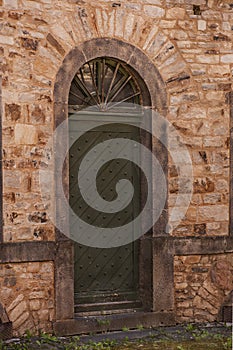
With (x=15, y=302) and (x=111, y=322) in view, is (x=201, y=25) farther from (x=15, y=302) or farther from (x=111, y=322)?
(x=15, y=302)

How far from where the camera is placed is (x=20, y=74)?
7000mm

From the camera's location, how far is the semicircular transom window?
755 cm

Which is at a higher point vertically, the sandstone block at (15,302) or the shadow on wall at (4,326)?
the sandstone block at (15,302)

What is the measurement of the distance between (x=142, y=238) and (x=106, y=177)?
2.85 feet

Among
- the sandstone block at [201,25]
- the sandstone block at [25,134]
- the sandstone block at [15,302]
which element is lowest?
the sandstone block at [15,302]

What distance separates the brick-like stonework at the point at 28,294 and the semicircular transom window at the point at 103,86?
193cm

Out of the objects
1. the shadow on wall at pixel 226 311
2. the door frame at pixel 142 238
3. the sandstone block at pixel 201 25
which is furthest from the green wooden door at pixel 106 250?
the sandstone block at pixel 201 25

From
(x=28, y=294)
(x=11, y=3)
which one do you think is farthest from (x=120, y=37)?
(x=28, y=294)

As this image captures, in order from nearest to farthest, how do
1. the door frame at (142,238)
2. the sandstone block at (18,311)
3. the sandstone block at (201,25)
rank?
the sandstone block at (18,311), the door frame at (142,238), the sandstone block at (201,25)

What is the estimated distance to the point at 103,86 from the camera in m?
7.62

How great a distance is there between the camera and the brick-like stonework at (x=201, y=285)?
306 inches

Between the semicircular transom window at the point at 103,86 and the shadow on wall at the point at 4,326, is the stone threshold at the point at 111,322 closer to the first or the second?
the shadow on wall at the point at 4,326

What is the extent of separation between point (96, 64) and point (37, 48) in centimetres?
84

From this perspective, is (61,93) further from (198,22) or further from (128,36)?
(198,22)
